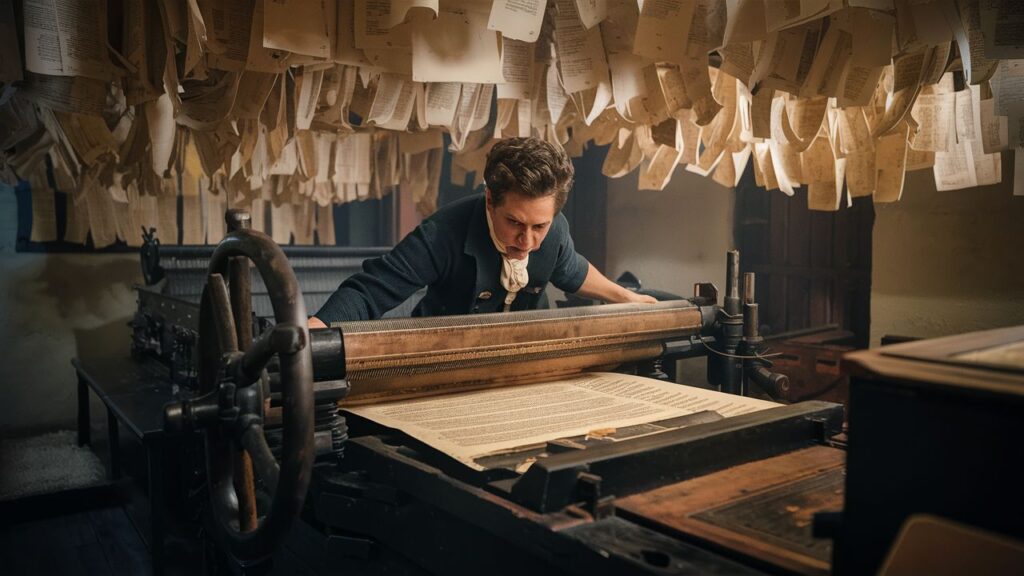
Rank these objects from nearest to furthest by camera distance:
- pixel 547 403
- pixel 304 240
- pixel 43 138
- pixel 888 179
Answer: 1. pixel 547 403
2. pixel 888 179
3. pixel 43 138
4. pixel 304 240

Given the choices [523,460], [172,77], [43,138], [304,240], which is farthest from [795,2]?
[304,240]

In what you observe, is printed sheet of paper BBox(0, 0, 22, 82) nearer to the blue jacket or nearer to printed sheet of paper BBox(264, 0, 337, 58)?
printed sheet of paper BBox(264, 0, 337, 58)

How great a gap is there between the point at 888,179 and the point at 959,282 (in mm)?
732

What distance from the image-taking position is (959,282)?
2.95m

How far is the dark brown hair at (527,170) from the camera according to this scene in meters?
2.06

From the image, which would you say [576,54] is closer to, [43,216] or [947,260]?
[947,260]

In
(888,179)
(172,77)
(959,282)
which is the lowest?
(959,282)

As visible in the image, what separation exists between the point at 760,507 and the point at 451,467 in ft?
1.54

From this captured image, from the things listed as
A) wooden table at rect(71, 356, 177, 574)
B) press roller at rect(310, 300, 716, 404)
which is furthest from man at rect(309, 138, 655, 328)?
wooden table at rect(71, 356, 177, 574)

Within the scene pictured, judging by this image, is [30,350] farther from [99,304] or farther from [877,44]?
[877,44]

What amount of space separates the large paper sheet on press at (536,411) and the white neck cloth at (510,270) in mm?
457

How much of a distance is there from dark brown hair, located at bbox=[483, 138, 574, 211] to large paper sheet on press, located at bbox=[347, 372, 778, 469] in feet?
1.81

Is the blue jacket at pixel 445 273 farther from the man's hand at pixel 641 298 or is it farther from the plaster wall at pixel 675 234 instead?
the plaster wall at pixel 675 234

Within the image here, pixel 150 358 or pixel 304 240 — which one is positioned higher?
pixel 304 240
